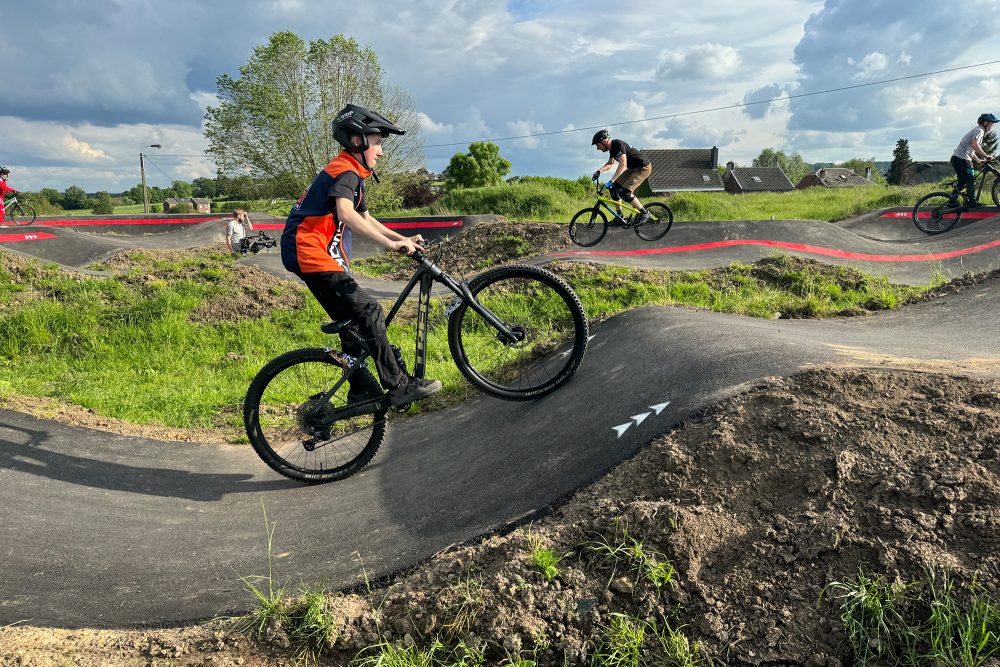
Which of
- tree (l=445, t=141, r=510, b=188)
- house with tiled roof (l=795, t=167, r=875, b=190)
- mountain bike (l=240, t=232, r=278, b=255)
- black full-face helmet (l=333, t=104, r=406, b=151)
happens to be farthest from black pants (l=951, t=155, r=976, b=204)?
house with tiled roof (l=795, t=167, r=875, b=190)

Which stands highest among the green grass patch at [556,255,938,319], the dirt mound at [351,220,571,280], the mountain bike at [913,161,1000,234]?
the mountain bike at [913,161,1000,234]

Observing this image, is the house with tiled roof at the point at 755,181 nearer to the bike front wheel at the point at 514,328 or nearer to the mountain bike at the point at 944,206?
the mountain bike at the point at 944,206

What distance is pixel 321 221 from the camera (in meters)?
4.29

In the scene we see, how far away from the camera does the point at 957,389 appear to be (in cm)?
303

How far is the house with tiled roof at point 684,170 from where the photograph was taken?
6712cm

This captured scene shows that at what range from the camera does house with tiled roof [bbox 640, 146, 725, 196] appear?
6712cm

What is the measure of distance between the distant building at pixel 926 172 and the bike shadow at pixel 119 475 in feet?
209

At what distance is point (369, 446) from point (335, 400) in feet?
1.61

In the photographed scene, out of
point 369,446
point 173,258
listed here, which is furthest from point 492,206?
point 369,446

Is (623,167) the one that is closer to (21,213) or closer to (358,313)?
(358,313)

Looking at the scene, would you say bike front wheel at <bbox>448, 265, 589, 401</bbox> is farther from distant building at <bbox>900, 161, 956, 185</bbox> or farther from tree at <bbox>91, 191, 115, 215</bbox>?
tree at <bbox>91, 191, 115, 215</bbox>

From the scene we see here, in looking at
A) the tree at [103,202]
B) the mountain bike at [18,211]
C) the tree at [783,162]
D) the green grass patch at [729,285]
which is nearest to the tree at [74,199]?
the tree at [103,202]

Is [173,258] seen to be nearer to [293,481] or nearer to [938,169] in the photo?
[293,481]

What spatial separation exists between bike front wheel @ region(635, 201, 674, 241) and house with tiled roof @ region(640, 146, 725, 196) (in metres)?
52.3
